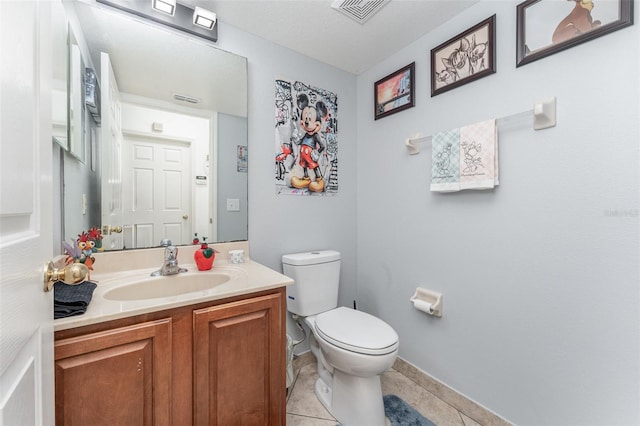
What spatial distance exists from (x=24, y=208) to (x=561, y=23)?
6.12 feet

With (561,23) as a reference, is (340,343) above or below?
below

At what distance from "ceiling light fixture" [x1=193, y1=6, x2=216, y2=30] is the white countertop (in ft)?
4.09

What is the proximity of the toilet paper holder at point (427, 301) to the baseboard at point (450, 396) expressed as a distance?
1.37 ft

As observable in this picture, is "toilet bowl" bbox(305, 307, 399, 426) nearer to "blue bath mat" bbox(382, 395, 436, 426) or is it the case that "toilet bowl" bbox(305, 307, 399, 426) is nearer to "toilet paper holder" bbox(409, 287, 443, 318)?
"blue bath mat" bbox(382, 395, 436, 426)

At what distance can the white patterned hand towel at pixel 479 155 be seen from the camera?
134 cm

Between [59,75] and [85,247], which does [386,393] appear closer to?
[85,247]

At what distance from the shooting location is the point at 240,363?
3.68 feet

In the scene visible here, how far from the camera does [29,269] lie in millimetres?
475

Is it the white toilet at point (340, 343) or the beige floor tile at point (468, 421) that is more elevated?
the white toilet at point (340, 343)

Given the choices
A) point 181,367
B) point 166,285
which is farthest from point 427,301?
point 166,285

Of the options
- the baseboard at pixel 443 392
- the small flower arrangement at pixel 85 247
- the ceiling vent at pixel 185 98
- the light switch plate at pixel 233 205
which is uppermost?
the ceiling vent at pixel 185 98

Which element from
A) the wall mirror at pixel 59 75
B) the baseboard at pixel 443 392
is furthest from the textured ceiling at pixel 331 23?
the baseboard at pixel 443 392

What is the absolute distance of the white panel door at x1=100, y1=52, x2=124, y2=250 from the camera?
1277 mm

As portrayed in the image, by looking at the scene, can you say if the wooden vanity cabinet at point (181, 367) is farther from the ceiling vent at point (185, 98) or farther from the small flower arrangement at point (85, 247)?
the ceiling vent at point (185, 98)
